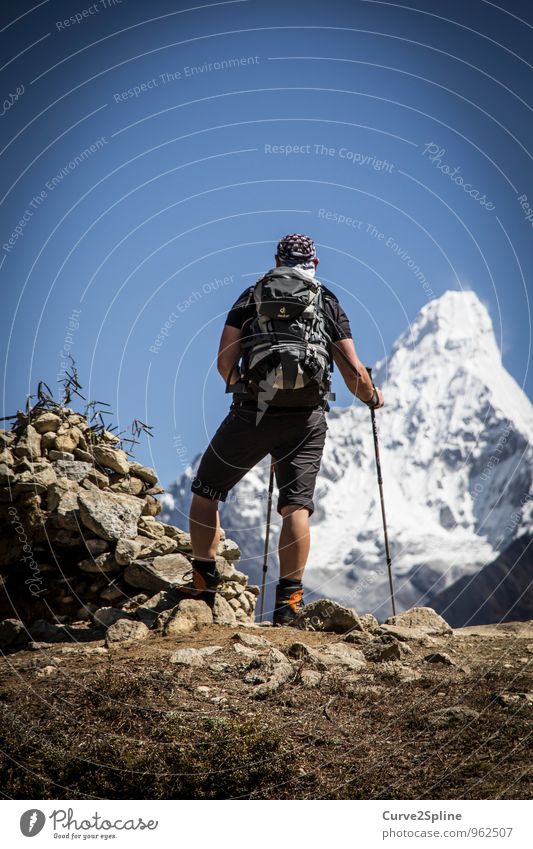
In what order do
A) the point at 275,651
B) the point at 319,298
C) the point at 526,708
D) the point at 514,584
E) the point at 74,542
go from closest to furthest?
the point at 526,708
the point at 275,651
the point at 319,298
the point at 74,542
the point at 514,584

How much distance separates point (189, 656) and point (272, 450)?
2.18 meters

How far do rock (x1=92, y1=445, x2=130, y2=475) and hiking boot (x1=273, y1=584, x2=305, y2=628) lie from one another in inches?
146

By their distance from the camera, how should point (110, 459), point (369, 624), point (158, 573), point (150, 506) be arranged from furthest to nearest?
point (150, 506), point (110, 459), point (158, 573), point (369, 624)

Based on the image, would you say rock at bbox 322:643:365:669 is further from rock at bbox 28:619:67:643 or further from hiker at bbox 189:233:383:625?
rock at bbox 28:619:67:643

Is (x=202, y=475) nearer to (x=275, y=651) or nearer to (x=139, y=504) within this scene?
(x=275, y=651)

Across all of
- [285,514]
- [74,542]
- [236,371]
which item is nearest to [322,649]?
[285,514]

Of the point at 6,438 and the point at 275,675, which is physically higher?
the point at 6,438

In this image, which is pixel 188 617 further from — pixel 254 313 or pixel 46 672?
pixel 254 313

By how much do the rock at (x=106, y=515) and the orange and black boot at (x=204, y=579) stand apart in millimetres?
1744

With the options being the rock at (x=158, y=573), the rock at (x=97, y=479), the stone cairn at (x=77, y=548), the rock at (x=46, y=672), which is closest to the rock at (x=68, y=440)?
the stone cairn at (x=77, y=548)

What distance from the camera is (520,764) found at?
A: 5.53 metres

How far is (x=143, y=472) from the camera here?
11.6 meters

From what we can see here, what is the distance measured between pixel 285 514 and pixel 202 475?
0.85 m
